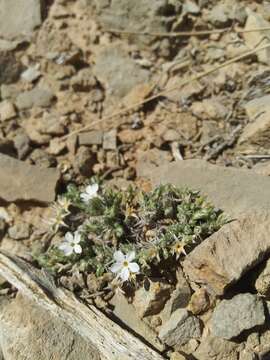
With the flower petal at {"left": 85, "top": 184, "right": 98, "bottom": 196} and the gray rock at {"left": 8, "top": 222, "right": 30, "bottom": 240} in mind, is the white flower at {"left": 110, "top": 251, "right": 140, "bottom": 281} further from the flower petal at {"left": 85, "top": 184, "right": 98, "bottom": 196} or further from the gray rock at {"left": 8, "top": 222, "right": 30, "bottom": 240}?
the gray rock at {"left": 8, "top": 222, "right": 30, "bottom": 240}

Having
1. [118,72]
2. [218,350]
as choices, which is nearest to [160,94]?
[118,72]

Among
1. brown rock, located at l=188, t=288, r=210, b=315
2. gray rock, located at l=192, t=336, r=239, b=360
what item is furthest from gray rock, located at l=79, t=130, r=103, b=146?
gray rock, located at l=192, t=336, r=239, b=360

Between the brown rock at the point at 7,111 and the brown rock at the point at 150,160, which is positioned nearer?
the brown rock at the point at 150,160

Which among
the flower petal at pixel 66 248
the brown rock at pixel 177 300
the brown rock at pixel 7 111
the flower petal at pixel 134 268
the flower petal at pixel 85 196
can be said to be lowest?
the brown rock at pixel 177 300

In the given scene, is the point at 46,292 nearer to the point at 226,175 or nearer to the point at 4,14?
the point at 226,175

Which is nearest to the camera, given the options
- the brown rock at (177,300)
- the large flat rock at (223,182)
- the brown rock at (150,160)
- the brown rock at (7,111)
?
the brown rock at (177,300)

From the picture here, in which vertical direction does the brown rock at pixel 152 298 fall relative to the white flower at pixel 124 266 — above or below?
below

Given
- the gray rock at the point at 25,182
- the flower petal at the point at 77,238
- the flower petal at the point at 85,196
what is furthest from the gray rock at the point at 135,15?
the flower petal at the point at 77,238

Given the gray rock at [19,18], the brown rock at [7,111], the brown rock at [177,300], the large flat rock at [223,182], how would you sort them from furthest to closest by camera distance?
the gray rock at [19,18], the brown rock at [7,111], the large flat rock at [223,182], the brown rock at [177,300]

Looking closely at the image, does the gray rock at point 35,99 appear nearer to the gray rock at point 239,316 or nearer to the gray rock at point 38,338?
the gray rock at point 38,338
